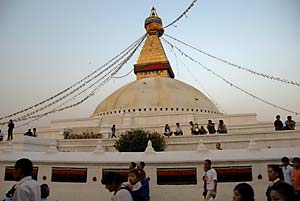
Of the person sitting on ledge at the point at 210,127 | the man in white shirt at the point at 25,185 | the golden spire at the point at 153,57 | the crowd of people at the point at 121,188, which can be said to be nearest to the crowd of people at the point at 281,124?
the person sitting on ledge at the point at 210,127

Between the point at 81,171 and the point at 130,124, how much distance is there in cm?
1159

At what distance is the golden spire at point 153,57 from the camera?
1449 inches

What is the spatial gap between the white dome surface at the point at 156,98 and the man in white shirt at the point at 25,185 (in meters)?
21.0

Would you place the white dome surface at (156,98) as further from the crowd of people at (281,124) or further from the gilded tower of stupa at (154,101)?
the crowd of people at (281,124)

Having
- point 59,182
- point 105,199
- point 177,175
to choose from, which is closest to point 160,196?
point 177,175

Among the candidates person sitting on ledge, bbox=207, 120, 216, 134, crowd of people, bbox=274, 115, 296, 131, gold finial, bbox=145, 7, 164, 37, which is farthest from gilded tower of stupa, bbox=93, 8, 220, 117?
gold finial, bbox=145, 7, 164, 37

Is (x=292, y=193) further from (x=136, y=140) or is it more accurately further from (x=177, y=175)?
(x=136, y=140)

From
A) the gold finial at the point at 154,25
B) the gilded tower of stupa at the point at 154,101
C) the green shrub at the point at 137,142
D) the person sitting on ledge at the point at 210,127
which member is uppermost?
the gold finial at the point at 154,25

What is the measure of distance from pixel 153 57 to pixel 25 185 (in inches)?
1370

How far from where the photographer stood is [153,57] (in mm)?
37312

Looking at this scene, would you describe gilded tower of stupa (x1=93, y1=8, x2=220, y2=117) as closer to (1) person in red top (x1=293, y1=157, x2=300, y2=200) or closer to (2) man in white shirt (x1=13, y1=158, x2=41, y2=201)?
(1) person in red top (x1=293, y1=157, x2=300, y2=200)

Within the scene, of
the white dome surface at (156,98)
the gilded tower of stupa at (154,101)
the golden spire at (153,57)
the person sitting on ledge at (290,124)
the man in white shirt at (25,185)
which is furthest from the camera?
the golden spire at (153,57)

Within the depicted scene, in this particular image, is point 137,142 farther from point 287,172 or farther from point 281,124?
point 287,172

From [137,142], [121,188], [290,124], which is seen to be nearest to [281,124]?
[290,124]
